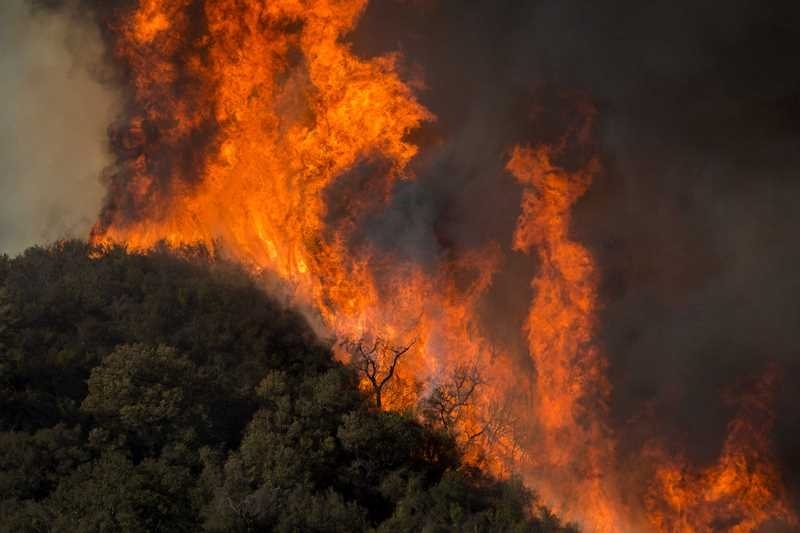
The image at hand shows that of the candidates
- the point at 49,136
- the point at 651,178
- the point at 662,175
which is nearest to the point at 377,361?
the point at 651,178

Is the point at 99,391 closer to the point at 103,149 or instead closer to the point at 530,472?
the point at 530,472

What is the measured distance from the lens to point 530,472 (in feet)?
113

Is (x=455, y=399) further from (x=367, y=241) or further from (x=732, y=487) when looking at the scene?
(x=732, y=487)

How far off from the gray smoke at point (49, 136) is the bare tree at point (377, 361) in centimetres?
2314

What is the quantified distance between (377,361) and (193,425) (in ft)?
23.2

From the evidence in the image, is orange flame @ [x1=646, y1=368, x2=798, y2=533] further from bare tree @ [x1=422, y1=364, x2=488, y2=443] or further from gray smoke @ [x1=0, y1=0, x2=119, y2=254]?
gray smoke @ [x1=0, y1=0, x2=119, y2=254]

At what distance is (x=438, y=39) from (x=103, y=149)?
951 inches

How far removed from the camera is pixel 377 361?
38781 millimetres

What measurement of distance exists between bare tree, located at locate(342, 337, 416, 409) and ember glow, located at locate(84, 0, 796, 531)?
31 centimetres

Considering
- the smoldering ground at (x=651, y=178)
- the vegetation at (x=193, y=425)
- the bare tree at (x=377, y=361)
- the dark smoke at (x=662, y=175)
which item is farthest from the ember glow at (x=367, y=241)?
the vegetation at (x=193, y=425)

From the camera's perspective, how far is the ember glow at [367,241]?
32.8 meters

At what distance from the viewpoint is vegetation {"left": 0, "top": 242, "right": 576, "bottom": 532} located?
30625 mm

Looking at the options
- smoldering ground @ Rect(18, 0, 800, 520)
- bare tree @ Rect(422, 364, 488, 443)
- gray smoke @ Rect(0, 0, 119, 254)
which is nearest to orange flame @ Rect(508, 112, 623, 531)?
smoldering ground @ Rect(18, 0, 800, 520)

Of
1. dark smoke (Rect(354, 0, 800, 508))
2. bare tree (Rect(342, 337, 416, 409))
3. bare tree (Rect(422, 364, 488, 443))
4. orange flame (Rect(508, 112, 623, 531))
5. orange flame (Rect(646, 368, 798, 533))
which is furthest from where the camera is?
bare tree (Rect(342, 337, 416, 409))
